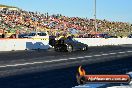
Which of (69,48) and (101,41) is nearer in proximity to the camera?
(69,48)

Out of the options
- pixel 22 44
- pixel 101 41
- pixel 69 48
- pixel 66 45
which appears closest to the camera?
pixel 66 45

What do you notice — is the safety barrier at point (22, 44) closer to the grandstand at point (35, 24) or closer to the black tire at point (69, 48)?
the black tire at point (69, 48)

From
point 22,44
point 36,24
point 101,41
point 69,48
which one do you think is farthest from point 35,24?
point 69,48

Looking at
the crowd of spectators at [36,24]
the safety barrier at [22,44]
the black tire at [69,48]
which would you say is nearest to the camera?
the black tire at [69,48]

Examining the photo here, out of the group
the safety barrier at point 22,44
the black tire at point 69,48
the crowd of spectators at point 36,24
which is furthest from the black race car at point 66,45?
the crowd of spectators at point 36,24

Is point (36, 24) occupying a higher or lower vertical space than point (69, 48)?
higher

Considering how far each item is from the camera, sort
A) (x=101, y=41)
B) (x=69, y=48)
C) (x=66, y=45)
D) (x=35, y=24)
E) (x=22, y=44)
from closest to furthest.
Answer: (x=66, y=45) < (x=69, y=48) < (x=22, y=44) < (x=101, y=41) < (x=35, y=24)

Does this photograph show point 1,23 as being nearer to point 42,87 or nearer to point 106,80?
point 42,87

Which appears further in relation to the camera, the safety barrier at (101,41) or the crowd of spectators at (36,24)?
the crowd of spectators at (36,24)

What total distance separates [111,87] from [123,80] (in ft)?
1.45

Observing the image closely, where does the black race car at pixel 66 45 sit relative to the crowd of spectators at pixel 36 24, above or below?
below

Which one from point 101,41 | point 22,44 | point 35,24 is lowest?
point 101,41

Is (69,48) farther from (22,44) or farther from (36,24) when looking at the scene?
(36,24)

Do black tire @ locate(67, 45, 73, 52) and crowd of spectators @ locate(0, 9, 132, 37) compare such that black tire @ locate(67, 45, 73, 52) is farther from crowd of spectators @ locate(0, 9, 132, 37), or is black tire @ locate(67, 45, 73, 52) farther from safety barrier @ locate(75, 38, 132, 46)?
crowd of spectators @ locate(0, 9, 132, 37)
